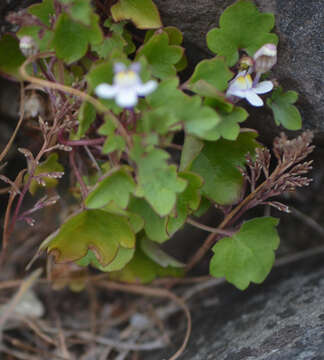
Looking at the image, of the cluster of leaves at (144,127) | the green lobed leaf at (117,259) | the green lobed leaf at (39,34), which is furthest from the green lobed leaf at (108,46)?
the green lobed leaf at (117,259)

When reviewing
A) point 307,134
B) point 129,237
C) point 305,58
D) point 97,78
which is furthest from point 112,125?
point 305,58

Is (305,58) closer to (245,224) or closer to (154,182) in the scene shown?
(245,224)

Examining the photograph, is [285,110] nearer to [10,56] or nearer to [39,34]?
[39,34]

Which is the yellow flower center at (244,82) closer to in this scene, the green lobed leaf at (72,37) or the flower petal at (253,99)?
the flower petal at (253,99)

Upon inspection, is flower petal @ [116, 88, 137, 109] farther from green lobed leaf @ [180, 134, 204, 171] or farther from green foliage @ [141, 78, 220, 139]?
green lobed leaf @ [180, 134, 204, 171]

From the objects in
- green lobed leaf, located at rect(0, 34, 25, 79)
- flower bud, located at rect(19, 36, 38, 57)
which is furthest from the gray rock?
flower bud, located at rect(19, 36, 38, 57)

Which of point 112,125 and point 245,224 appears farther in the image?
point 245,224

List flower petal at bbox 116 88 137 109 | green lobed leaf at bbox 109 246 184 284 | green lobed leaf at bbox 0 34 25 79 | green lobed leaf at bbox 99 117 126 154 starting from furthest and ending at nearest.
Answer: green lobed leaf at bbox 109 246 184 284 → green lobed leaf at bbox 0 34 25 79 → green lobed leaf at bbox 99 117 126 154 → flower petal at bbox 116 88 137 109
